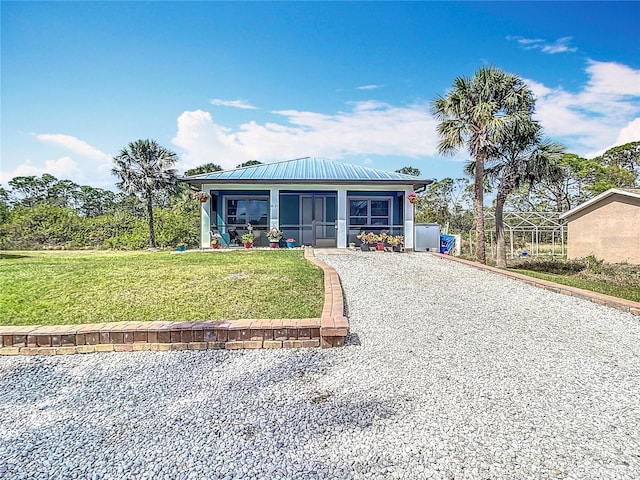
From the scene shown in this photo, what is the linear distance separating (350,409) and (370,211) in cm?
1405

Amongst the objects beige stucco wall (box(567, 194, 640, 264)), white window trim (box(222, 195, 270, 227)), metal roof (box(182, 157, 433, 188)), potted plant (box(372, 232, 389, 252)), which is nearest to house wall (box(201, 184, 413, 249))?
white window trim (box(222, 195, 270, 227))

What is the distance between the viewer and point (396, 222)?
53.7ft

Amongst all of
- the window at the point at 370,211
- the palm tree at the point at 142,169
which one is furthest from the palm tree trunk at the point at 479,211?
the palm tree at the point at 142,169

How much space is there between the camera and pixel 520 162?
15.2m

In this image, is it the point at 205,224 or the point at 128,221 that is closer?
the point at 205,224

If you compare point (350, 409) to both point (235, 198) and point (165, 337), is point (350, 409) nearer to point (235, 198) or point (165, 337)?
point (165, 337)

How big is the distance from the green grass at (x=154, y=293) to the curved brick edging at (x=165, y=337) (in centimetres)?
54

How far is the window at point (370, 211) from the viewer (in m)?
16.5

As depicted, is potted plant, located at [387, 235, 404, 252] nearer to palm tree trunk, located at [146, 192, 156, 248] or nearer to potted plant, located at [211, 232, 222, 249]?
potted plant, located at [211, 232, 222, 249]

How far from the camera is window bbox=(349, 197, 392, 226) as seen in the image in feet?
54.2

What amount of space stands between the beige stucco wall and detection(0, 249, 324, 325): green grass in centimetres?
1646

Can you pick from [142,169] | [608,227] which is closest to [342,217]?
[608,227]

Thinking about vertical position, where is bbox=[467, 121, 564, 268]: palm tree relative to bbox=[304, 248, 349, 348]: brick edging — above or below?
above

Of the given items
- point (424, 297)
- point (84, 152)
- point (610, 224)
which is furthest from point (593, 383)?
point (84, 152)
